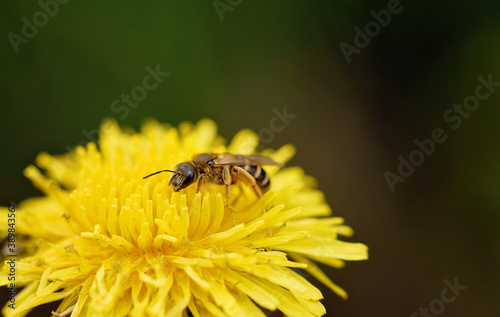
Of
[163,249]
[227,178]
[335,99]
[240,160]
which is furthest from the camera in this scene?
[335,99]

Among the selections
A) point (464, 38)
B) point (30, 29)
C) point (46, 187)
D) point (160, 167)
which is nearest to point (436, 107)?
point (464, 38)

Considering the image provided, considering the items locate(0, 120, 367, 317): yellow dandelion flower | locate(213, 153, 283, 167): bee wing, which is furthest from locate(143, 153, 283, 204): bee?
locate(0, 120, 367, 317): yellow dandelion flower

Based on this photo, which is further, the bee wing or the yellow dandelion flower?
the bee wing

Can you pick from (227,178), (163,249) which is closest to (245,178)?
(227,178)

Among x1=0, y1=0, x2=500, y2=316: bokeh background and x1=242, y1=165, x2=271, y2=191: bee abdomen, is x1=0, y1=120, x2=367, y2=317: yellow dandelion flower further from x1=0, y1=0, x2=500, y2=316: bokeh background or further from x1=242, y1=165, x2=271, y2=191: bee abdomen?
x1=0, y1=0, x2=500, y2=316: bokeh background

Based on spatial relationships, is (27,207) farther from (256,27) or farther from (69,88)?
(256,27)

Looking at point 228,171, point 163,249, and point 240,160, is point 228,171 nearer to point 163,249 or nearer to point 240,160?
point 240,160
